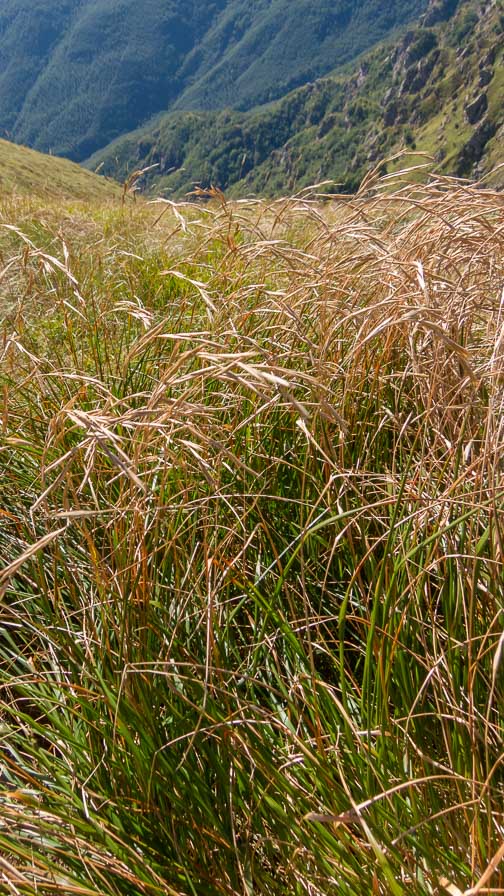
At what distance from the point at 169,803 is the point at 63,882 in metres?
0.19

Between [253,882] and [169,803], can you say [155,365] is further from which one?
[253,882]

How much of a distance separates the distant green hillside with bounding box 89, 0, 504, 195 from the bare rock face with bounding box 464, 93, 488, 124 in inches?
5.6

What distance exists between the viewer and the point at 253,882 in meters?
1.04

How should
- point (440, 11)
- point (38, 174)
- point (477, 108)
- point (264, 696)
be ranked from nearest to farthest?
point (264, 696) → point (38, 174) → point (477, 108) → point (440, 11)

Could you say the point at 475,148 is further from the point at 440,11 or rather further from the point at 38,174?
the point at 440,11

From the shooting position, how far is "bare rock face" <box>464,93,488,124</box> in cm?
9469

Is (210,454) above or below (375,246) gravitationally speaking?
below

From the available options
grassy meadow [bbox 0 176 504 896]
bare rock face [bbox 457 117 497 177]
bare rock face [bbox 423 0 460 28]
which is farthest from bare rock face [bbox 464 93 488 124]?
grassy meadow [bbox 0 176 504 896]

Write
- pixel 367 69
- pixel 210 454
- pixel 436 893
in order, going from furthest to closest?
pixel 367 69
pixel 210 454
pixel 436 893

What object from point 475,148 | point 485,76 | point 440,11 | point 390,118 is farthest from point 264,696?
point 440,11

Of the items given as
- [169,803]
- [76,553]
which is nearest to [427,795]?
[169,803]

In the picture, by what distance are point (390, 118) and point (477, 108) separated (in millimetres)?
21541

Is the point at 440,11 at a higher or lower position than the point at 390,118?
higher

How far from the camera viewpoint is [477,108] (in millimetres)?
95812
